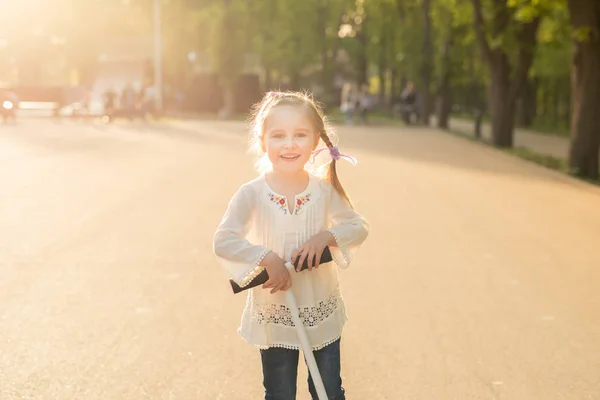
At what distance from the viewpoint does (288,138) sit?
3.82 meters

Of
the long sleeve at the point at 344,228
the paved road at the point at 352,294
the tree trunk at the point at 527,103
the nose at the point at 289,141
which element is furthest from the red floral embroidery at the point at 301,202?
the tree trunk at the point at 527,103

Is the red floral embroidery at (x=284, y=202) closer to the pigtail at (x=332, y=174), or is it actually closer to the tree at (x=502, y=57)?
the pigtail at (x=332, y=174)

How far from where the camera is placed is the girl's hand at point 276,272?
3697 millimetres

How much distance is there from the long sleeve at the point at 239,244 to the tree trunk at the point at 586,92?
15414 mm

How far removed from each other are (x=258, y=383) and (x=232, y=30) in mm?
47291

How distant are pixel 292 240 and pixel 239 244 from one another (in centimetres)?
21

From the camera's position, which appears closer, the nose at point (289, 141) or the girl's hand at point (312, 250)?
the girl's hand at point (312, 250)

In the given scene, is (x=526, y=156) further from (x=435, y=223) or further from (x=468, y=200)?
(x=435, y=223)

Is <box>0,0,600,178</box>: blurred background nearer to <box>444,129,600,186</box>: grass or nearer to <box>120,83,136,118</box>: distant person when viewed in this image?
<box>120,83,136,118</box>: distant person

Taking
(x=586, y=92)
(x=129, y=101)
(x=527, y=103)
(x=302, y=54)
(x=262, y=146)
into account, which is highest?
(x=262, y=146)

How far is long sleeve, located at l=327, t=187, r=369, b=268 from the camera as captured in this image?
383cm

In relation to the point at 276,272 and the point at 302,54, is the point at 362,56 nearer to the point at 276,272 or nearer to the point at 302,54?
the point at 302,54

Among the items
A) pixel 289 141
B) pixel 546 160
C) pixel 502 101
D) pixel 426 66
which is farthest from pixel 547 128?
pixel 289 141

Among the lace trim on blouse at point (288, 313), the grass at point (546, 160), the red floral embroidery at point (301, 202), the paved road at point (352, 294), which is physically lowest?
the grass at point (546, 160)
